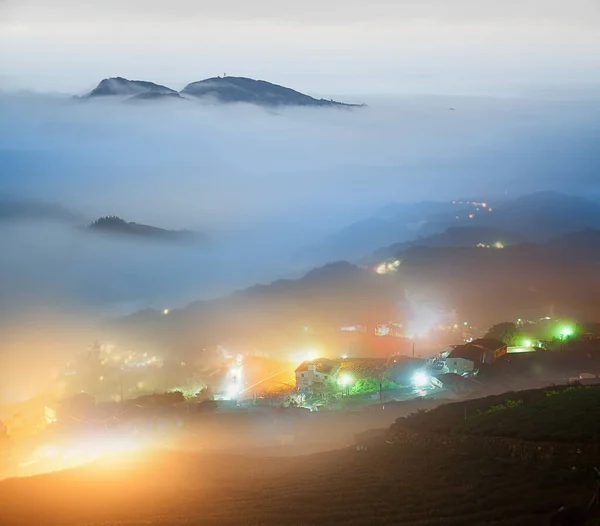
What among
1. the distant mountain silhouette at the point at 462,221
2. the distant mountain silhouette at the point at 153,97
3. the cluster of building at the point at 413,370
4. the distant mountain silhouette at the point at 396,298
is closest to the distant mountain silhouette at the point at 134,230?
the distant mountain silhouette at the point at 462,221

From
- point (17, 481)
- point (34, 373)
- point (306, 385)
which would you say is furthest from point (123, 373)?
point (17, 481)

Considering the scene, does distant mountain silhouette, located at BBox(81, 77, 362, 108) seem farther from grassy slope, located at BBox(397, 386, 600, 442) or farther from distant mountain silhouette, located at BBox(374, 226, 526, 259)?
grassy slope, located at BBox(397, 386, 600, 442)

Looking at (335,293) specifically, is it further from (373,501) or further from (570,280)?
(373,501)

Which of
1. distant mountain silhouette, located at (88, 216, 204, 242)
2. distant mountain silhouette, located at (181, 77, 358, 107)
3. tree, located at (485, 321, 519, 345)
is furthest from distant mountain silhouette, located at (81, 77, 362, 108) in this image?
tree, located at (485, 321, 519, 345)

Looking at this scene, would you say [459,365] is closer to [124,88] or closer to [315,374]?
[315,374]

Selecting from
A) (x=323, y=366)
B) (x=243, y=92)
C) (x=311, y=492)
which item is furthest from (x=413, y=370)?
(x=243, y=92)

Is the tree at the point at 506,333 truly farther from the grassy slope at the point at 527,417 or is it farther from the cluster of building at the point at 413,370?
the grassy slope at the point at 527,417
